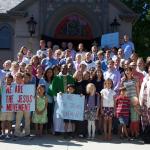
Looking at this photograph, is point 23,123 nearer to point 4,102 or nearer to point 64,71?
point 4,102

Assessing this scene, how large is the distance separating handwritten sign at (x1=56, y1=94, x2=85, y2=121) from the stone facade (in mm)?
9200

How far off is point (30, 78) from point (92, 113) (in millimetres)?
1885

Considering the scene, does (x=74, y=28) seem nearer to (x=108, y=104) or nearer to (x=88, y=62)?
(x=88, y=62)

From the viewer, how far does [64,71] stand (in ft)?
40.7

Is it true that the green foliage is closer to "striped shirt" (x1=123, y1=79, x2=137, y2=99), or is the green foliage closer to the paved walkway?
"striped shirt" (x1=123, y1=79, x2=137, y2=99)

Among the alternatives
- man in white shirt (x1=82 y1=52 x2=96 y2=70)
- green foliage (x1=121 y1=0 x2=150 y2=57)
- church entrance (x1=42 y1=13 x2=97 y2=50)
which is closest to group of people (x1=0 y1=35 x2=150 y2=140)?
man in white shirt (x1=82 y1=52 x2=96 y2=70)

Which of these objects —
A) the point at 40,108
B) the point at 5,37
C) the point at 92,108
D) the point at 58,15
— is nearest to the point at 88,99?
the point at 92,108

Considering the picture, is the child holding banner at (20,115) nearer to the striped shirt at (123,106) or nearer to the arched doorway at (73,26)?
the striped shirt at (123,106)

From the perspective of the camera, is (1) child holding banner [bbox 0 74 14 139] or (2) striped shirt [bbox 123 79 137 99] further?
(2) striped shirt [bbox 123 79 137 99]

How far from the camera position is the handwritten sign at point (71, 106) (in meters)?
12.2

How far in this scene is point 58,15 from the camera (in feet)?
70.2

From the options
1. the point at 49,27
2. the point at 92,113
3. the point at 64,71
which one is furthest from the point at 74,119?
the point at 49,27

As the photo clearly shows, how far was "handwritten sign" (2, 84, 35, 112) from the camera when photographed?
12.1 meters

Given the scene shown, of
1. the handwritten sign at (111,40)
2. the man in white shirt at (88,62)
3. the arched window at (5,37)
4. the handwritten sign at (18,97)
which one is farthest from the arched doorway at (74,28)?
the handwritten sign at (18,97)
